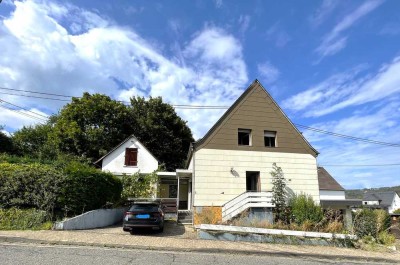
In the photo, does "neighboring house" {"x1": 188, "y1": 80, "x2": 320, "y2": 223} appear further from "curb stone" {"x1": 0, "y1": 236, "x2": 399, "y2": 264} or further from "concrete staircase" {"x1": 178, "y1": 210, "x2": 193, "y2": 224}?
"curb stone" {"x1": 0, "y1": 236, "x2": 399, "y2": 264}

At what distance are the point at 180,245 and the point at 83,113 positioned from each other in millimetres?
29092

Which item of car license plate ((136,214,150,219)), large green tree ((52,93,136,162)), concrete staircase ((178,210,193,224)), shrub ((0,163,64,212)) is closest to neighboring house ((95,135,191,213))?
concrete staircase ((178,210,193,224))

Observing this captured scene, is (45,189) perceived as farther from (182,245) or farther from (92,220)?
(182,245)

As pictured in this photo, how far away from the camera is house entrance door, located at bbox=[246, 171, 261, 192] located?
18.1 meters

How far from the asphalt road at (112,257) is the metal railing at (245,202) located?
21.4 ft

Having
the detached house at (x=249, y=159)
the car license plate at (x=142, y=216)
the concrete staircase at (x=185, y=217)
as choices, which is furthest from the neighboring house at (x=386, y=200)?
the car license plate at (x=142, y=216)

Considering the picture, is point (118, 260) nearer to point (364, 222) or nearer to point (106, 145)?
point (364, 222)

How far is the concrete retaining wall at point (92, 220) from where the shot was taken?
37.0 feet

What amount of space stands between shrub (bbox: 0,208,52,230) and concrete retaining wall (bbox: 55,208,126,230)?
587 millimetres

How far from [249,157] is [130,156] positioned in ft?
39.4

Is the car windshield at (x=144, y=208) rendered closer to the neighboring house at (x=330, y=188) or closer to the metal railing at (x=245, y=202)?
→ the metal railing at (x=245, y=202)

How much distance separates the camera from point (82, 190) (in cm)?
1255

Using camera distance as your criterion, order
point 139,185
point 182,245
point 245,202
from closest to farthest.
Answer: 1. point 182,245
2. point 245,202
3. point 139,185

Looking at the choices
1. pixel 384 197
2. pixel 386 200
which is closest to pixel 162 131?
pixel 386 200
